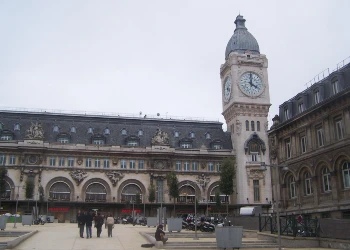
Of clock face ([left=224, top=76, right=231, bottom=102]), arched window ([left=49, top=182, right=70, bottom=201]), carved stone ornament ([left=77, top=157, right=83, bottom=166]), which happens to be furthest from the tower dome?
arched window ([left=49, top=182, right=70, bottom=201])

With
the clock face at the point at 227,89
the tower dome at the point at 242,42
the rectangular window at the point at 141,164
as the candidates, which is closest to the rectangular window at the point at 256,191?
the clock face at the point at 227,89

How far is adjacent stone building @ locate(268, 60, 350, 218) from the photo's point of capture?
34594 millimetres

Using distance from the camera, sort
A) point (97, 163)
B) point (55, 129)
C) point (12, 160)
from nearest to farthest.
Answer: point (12, 160), point (97, 163), point (55, 129)

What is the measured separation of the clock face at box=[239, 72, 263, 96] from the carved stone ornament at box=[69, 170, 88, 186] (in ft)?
122

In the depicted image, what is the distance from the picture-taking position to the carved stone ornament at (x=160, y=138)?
89312 mm

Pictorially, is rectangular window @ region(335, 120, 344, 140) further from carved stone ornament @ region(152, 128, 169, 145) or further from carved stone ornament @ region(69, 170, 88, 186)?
carved stone ornament @ region(69, 170, 88, 186)

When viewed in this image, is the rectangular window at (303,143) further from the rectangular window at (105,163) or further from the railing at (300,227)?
the rectangular window at (105,163)

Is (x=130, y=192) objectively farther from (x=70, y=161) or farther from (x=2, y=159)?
(x=2, y=159)

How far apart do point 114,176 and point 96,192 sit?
466cm

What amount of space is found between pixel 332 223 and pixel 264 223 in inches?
331

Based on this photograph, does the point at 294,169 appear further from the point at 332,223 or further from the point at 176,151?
the point at 176,151

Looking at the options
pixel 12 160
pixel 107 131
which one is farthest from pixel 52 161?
pixel 107 131

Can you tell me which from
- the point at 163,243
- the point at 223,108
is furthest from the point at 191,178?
the point at 163,243

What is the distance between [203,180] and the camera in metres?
88.8
